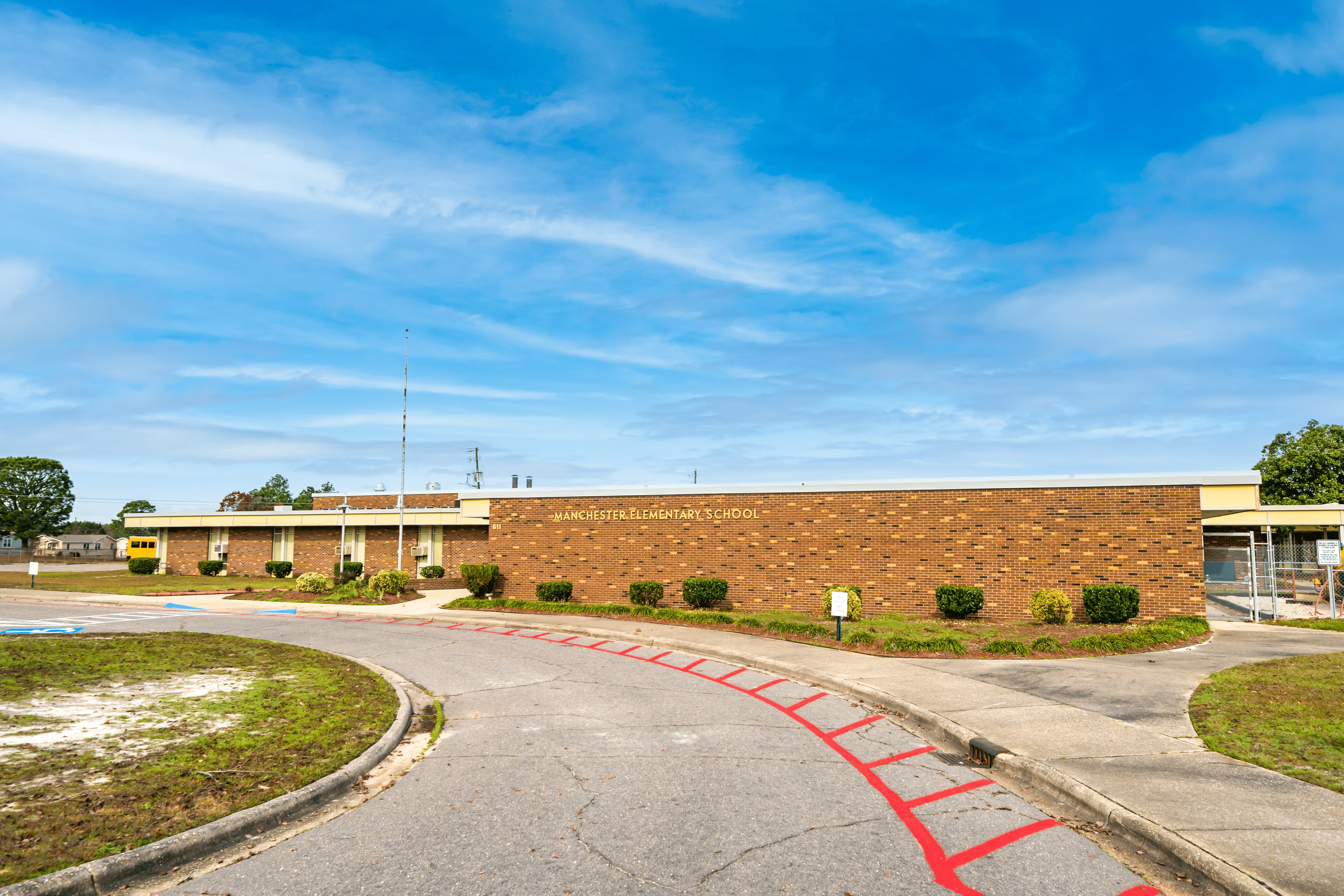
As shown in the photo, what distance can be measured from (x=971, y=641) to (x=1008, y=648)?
4.73ft

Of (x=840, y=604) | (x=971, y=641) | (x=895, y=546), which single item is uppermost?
(x=895, y=546)

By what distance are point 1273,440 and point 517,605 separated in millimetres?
66275

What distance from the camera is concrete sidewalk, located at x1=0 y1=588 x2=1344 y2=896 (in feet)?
18.9

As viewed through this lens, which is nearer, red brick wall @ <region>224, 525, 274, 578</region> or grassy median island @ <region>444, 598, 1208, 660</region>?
grassy median island @ <region>444, 598, 1208, 660</region>

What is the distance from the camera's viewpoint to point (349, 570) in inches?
1459

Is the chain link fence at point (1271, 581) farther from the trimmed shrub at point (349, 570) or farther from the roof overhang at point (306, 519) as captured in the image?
the trimmed shrub at point (349, 570)

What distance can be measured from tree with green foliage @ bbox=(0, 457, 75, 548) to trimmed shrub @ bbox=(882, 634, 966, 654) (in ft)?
359

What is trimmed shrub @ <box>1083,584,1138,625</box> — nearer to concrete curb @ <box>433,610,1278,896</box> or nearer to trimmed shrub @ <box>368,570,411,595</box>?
concrete curb @ <box>433,610,1278,896</box>

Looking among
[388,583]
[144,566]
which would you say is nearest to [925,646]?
[388,583]

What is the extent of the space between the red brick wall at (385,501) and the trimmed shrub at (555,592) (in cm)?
2120

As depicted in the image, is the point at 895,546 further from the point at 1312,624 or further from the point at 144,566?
the point at 144,566

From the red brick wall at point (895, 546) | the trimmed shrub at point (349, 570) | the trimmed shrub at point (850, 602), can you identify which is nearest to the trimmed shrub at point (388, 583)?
the trimmed shrub at point (349, 570)

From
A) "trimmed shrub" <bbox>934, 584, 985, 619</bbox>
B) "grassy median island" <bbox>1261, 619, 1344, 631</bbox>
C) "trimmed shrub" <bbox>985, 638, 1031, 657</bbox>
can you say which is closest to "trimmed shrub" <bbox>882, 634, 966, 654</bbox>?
"trimmed shrub" <bbox>985, 638, 1031, 657</bbox>

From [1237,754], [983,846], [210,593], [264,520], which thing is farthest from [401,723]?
[264,520]
